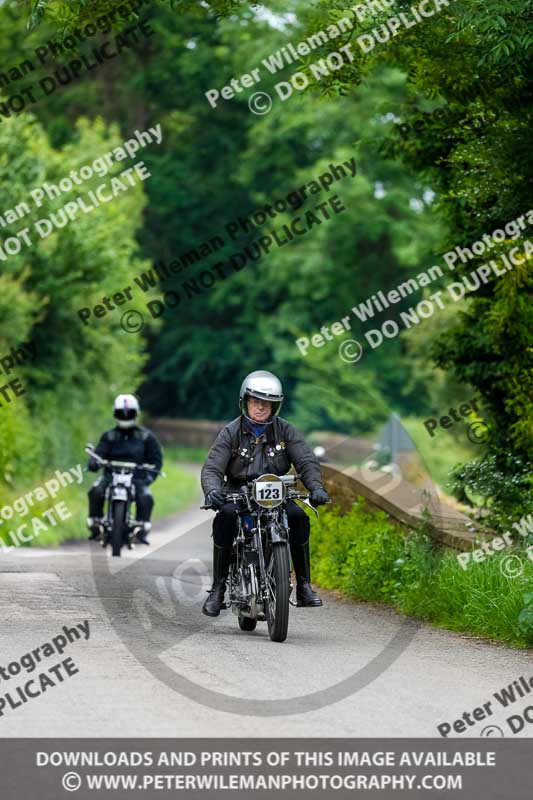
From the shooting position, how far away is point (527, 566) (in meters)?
12.4

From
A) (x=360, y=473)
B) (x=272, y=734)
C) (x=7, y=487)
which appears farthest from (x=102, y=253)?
(x=272, y=734)

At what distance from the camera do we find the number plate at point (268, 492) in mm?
11453

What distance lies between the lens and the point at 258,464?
39.2 ft

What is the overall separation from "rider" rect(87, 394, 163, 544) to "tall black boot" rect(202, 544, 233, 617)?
7587 mm

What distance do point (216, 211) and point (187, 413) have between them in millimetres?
8135

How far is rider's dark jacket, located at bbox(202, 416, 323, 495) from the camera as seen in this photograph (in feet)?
38.9
